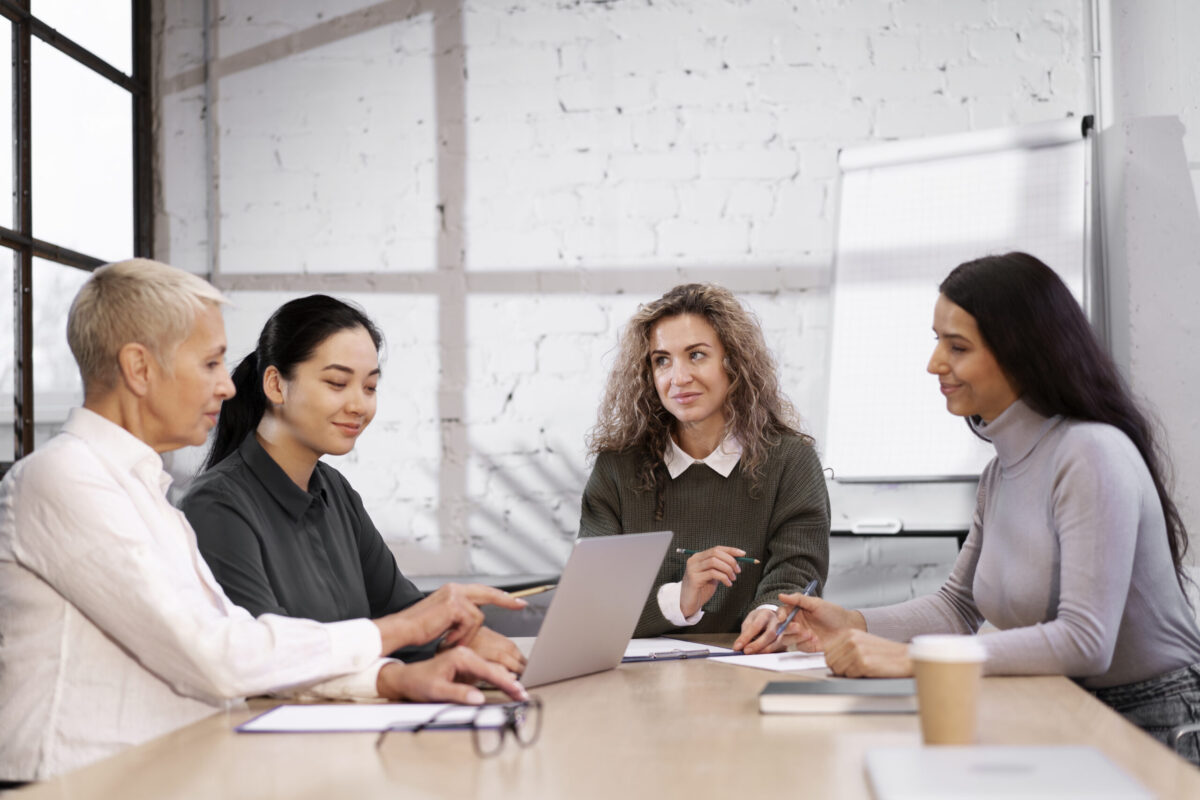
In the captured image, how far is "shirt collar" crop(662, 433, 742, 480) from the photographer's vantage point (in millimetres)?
2307

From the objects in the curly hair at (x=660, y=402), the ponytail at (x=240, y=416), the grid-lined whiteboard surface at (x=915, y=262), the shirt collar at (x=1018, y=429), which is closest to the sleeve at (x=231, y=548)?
the ponytail at (x=240, y=416)

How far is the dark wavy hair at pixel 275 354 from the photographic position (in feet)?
6.31

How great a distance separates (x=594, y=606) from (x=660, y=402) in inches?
39.4

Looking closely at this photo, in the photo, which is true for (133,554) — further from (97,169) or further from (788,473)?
(97,169)

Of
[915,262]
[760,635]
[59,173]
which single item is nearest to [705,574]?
[760,635]

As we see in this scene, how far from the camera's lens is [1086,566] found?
1495 mm

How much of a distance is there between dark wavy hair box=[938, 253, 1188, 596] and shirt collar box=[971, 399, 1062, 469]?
2cm

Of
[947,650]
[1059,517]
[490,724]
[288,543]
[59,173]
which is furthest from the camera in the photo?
[59,173]

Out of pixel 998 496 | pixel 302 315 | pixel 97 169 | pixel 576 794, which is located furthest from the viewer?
pixel 97 169

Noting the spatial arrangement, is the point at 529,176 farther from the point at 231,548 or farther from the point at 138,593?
the point at 138,593

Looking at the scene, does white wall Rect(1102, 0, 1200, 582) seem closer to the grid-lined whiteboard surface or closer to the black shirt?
the grid-lined whiteboard surface

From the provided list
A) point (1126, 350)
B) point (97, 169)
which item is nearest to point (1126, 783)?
point (1126, 350)

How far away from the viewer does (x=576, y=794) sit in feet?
3.11

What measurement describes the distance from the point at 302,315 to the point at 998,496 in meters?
1.19
